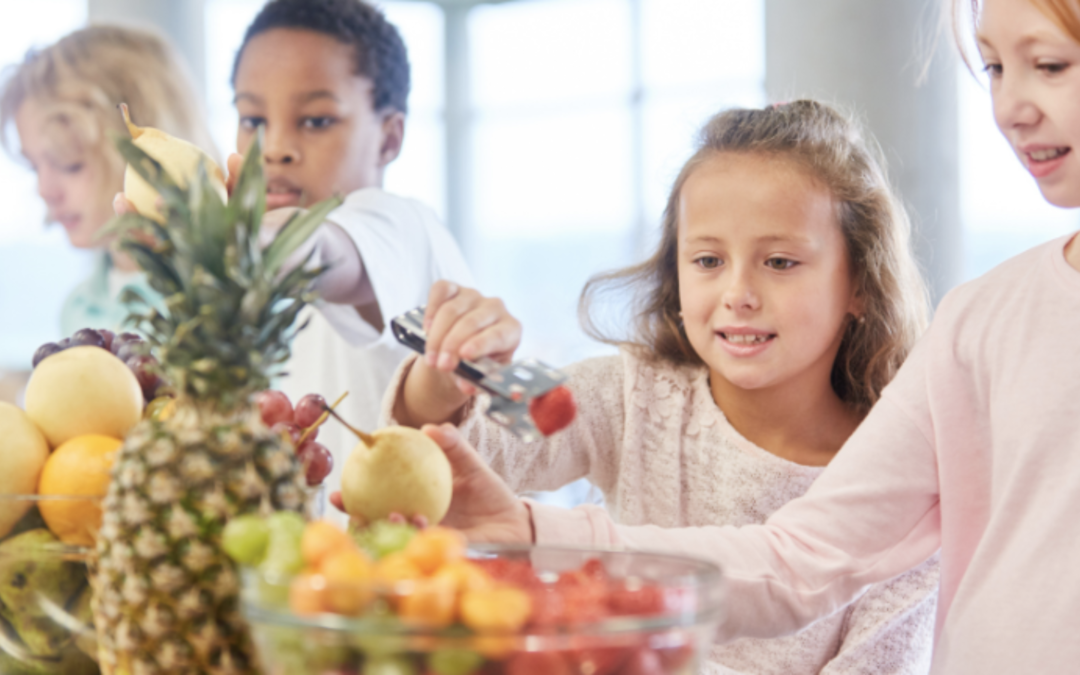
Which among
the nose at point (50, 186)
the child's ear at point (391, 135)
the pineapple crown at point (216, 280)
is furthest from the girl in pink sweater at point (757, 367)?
the nose at point (50, 186)

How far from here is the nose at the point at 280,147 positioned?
174 centimetres

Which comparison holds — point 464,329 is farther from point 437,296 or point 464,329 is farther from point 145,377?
point 145,377

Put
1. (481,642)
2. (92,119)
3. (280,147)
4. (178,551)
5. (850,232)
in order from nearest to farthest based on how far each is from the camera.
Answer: (481,642) < (178,551) < (850,232) < (280,147) < (92,119)

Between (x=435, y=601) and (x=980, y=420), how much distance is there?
34.5 inches

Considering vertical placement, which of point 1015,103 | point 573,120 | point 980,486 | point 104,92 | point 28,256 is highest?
point 573,120

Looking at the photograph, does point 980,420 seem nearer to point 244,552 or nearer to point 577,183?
point 244,552

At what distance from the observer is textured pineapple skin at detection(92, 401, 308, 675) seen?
50cm

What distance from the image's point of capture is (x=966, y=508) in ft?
3.50

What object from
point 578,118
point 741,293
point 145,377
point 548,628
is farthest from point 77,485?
point 578,118

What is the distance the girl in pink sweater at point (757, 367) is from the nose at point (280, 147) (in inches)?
27.6

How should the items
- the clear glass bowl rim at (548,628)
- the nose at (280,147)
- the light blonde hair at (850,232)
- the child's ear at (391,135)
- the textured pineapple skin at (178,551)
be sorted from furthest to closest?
the child's ear at (391,135) < the nose at (280,147) < the light blonde hair at (850,232) < the textured pineapple skin at (178,551) < the clear glass bowl rim at (548,628)

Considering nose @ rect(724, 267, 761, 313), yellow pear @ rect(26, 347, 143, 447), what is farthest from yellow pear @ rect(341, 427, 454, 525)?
nose @ rect(724, 267, 761, 313)

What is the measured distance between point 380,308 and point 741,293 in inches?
23.2

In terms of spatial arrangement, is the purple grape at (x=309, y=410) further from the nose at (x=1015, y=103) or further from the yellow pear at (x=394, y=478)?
the nose at (x=1015, y=103)
